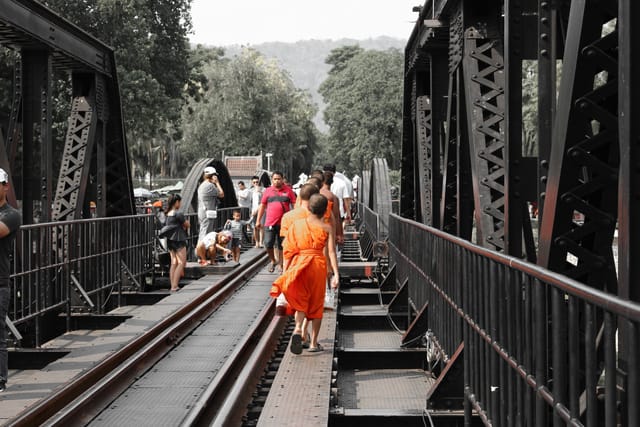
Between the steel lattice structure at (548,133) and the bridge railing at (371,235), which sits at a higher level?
the steel lattice structure at (548,133)

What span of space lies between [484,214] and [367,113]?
80104 millimetres

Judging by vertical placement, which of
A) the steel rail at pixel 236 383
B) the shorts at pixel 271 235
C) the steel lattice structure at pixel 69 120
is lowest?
the steel rail at pixel 236 383

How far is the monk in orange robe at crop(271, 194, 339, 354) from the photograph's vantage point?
9.49 metres

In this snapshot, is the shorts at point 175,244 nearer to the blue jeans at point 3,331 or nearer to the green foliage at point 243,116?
the blue jeans at point 3,331

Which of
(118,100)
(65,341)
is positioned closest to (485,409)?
(65,341)

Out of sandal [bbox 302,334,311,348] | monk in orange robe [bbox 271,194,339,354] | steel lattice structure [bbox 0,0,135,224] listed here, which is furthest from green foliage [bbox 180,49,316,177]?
monk in orange robe [bbox 271,194,339,354]

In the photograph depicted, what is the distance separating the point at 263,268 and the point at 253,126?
57833 mm

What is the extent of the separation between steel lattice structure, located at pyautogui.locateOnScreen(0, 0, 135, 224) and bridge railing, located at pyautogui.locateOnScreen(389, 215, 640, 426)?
6.26 metres

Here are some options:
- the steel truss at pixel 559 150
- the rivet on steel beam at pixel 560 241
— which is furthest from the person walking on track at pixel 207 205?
the rivet on steel beam at pixel 560 241

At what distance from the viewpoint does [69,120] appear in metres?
15.2

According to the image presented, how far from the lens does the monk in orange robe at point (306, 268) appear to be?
9.49 meters

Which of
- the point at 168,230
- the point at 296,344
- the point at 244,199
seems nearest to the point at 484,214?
the point at 296,344

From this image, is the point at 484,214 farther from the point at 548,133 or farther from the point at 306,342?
the point at 306,342

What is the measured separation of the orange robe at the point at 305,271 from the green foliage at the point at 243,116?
64.9 meters
